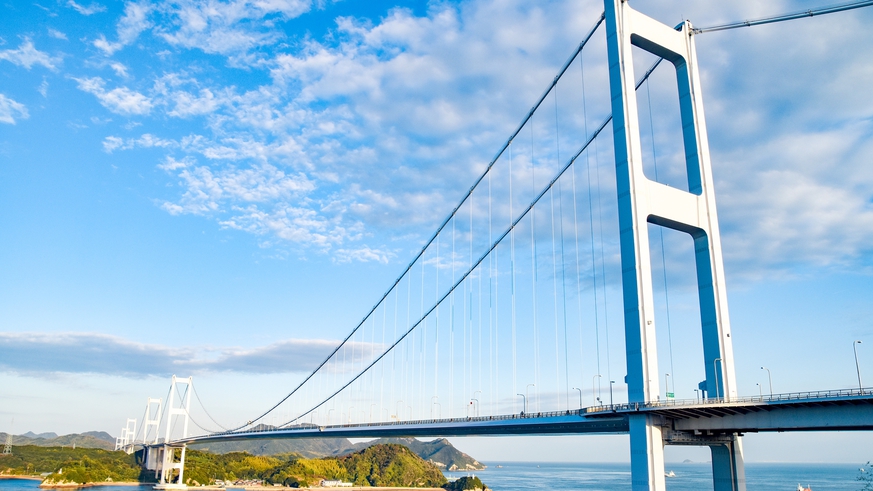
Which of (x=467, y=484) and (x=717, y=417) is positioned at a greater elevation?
(x=717, y=417)

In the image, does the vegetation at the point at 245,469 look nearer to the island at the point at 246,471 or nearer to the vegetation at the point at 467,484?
the island at the point at 246,471

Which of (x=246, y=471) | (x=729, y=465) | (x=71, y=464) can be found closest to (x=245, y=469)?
(x=246, y=471)

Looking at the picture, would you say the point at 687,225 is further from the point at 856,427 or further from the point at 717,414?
the point at 856,427

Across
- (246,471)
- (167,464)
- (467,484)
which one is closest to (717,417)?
(467,484)

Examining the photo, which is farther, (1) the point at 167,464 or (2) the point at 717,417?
(1) the point at 167,464

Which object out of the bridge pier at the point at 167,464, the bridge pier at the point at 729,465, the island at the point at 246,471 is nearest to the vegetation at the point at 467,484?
the island at the point at 246,471

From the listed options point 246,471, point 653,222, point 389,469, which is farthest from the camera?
point 389,469

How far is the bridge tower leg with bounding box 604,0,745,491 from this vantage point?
3023cm

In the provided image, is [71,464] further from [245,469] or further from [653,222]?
[653,222]

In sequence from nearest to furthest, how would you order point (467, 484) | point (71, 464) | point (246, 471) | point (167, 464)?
point (167, 464), point (467, 484), point (71, 464), point (246, 471)

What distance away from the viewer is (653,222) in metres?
34.6

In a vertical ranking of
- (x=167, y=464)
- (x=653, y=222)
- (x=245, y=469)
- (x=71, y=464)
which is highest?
(x=653, y=222)

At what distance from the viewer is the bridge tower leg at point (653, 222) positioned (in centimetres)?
3023

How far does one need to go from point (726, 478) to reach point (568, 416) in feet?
28.1
